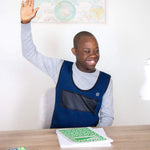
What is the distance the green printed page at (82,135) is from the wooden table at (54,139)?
6cm

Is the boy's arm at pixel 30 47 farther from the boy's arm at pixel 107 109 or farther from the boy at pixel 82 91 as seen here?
the boy's arm at pixel 107 109

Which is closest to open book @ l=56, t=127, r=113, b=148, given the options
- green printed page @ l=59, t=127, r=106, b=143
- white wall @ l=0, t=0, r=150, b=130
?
green printed page @ l=59, t=127, r=106, b=143

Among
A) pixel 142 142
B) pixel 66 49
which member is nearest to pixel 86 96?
pixel 142 142

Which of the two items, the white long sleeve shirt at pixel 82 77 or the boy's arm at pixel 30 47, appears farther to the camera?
the white long sleeve shirt at pixel 82 77

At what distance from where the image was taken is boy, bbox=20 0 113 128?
4.80ft

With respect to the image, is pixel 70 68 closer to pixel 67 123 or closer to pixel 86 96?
pixel 86 96

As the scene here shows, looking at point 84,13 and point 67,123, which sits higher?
point 84,13

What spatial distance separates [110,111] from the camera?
59.1 inches

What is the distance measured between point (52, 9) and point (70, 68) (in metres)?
0.76

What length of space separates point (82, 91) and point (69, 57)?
0.72m

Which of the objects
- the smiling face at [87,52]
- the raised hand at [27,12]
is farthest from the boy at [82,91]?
the raised hand at [27,12]

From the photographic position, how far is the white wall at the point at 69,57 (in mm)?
2068

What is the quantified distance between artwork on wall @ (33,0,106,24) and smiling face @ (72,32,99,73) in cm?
68

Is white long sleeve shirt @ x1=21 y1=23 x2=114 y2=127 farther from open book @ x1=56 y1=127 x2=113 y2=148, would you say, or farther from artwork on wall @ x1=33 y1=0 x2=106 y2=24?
artwork on wall @ x1=33 y1=0 x2=106 y2=24
